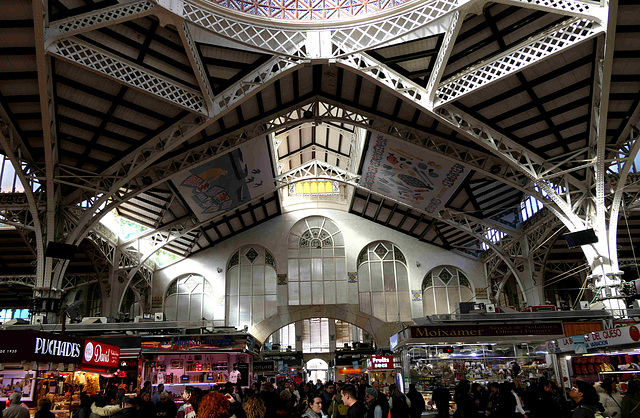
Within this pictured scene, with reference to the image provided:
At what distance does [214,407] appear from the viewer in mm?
4379

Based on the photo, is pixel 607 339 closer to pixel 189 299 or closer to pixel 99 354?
pixel 99 354

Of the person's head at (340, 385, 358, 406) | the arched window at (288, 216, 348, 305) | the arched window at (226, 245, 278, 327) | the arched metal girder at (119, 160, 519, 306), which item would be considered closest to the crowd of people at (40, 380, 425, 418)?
the person's head at (340, 385, 358, 406)

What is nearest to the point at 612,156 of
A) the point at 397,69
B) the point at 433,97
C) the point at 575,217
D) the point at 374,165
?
the point at 575,217

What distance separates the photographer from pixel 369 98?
18594mm

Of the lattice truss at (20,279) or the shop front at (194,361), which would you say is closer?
the shop front at (194,361)

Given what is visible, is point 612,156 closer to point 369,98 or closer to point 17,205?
point 369,98

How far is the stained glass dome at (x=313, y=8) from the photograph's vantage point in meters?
14.9

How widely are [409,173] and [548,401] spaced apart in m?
15.3

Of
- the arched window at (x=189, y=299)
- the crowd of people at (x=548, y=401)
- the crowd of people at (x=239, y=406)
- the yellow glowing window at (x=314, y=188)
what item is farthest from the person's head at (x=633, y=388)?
the yellow glowing window at (x=314, y=188)

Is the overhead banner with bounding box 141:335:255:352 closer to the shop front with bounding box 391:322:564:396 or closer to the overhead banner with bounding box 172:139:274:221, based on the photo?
the shop front with bounding box 391:322:564:396

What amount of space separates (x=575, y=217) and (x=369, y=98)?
8215mm

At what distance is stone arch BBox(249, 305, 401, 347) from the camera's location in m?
29.3

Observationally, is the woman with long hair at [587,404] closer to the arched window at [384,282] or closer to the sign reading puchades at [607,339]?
the sign reading puchades at [607,339]

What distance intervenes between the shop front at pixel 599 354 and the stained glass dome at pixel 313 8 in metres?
10.4
